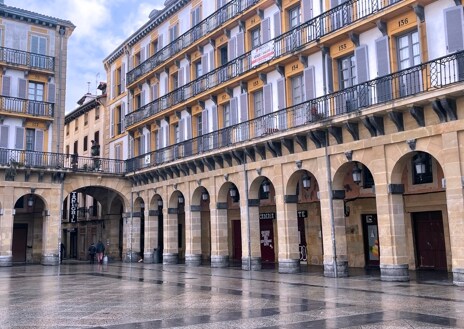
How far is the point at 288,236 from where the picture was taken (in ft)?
73.7

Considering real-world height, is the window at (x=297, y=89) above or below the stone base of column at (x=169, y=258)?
above

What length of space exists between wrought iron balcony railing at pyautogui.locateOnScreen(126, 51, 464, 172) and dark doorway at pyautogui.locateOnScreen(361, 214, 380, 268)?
6.02 m

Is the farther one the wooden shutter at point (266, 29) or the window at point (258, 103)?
the window at point (258, 103)

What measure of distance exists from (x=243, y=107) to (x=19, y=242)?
20277 millimetres

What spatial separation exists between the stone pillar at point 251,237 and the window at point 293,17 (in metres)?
8.19

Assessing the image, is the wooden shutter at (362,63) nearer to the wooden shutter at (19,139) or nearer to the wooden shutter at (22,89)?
the wooden shutter at (19,139)

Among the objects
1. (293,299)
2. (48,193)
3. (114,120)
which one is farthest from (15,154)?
(293,299)

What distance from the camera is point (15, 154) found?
3134 centimetres

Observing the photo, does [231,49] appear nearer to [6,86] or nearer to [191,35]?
[191,35]

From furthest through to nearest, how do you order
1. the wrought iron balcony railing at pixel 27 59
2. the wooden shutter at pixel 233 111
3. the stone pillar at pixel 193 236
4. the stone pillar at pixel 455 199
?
the wrought iron balcony railing at pixel 27 59 → the stone pillar at pixel 193 236 → the wooden shutter at pixel 233 111 → the stone pillar at pixel 455 199

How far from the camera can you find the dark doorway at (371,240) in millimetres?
24031

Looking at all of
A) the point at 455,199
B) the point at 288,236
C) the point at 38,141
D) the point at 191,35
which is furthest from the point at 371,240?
the point at 38,141

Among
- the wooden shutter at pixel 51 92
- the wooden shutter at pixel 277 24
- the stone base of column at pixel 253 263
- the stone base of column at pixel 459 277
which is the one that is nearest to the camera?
the stone base of column at pixel 459 277

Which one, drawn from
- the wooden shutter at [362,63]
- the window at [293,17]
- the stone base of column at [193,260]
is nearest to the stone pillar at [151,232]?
the stone base of column at [193,260]
